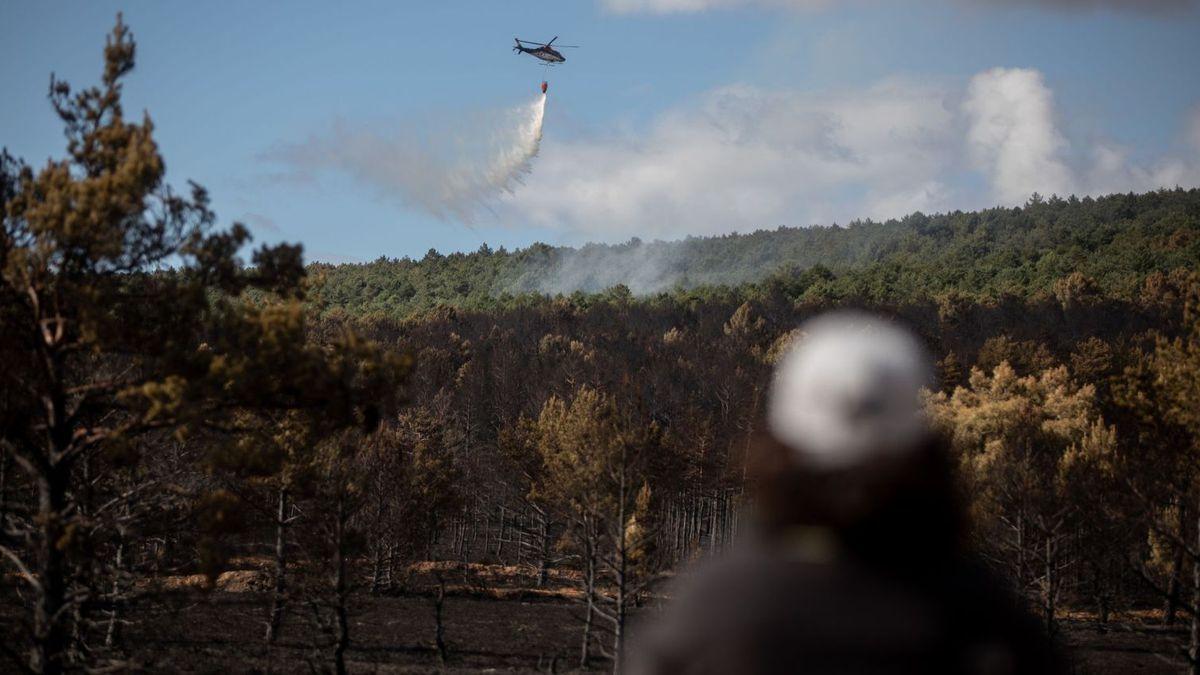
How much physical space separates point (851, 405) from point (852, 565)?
276mm

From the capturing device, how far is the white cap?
5.63 ft

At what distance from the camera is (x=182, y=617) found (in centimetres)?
4209

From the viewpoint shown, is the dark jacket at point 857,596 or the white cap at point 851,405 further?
the white cap at point 851,405

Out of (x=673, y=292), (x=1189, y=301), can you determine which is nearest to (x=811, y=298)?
(x=673, y=292)

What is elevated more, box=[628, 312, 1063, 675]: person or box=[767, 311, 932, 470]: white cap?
box=[767, 311, 932, 470]: white cap

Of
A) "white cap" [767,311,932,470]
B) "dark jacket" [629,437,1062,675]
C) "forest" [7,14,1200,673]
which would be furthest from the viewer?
"forest" [7,14,1200,673]

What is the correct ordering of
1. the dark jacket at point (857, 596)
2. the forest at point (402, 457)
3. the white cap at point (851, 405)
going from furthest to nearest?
the forest at point (402, 457), the white cap at point (851, 405), the dark jacket at point (857, 596)

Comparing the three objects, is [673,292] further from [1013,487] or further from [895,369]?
[895,369]

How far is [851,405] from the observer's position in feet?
5.71

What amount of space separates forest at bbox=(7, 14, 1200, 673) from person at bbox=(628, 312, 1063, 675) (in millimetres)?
394

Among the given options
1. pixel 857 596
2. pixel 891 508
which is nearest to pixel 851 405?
pixel 891 508

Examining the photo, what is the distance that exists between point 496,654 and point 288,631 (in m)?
11.1

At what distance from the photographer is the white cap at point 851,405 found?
1.72 metres

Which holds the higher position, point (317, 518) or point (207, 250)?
point (207, 250)
